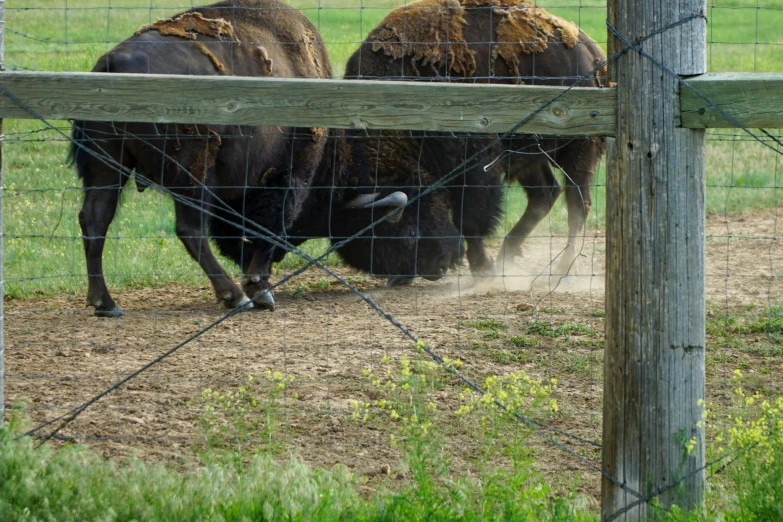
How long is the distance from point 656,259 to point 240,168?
4.26 m

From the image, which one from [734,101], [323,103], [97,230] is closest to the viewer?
[734,101]

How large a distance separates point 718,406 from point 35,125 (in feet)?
34.9

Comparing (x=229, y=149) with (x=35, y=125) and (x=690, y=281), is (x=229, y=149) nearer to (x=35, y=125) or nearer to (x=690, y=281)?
(x=690, y=281)

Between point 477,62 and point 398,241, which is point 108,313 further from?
point 477,62

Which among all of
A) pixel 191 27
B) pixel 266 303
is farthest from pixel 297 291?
pixel 191 27

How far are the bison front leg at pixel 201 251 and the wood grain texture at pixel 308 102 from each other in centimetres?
315

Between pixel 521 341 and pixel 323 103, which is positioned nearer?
pixel 323 103

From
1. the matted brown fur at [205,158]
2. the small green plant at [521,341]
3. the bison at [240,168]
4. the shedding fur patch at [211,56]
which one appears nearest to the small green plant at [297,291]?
the bison at [240,168]

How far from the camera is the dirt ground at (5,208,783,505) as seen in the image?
429cm

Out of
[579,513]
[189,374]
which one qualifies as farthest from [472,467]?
[189,374]

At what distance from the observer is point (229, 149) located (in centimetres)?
673

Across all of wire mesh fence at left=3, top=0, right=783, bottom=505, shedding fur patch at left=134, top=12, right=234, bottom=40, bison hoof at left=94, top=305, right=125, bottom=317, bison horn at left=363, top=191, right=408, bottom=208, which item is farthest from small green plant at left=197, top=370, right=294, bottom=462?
bison horn at left=363, top=191, right=408, bottom=208

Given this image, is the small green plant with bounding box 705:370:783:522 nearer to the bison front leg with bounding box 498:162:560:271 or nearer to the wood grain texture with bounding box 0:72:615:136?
the wood grain texture with bounding box 0:72:615:136

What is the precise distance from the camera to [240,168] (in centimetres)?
691
